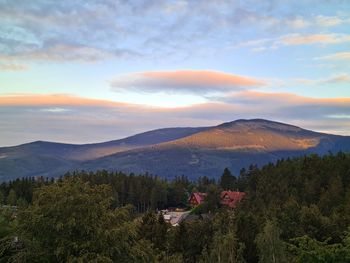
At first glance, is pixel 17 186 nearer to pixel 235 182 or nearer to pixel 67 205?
pixel 235 182

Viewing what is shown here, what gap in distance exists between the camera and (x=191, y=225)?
56781 millimetres

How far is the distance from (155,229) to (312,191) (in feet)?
129

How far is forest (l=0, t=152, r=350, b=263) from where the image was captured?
1827cm

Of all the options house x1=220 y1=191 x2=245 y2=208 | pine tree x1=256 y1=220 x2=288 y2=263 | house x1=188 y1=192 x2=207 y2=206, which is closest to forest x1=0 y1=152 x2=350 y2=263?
pine tree x1=256 y1=220 x2=288 y2=263

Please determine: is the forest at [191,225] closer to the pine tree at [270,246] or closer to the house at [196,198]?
the pine tree at [270,246]

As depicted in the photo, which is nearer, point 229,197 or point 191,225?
point 191,225

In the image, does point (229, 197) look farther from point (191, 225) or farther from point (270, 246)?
point (270, 246)

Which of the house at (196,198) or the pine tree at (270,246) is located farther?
the house at (196,198)

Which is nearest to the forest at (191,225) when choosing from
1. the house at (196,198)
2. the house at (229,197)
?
the house at (229,197)

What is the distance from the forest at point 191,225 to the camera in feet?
59.9

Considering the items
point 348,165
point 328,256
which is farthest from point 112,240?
point 348,165

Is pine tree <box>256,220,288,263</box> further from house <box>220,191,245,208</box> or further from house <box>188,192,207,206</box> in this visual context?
house <box>188,192,207,206</box>

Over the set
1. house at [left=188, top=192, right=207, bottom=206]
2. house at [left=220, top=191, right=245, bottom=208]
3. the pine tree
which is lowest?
house at [left=188, top=192, right=207, bottom=206]

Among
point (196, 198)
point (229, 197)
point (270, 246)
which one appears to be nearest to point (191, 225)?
point (270, 246)
